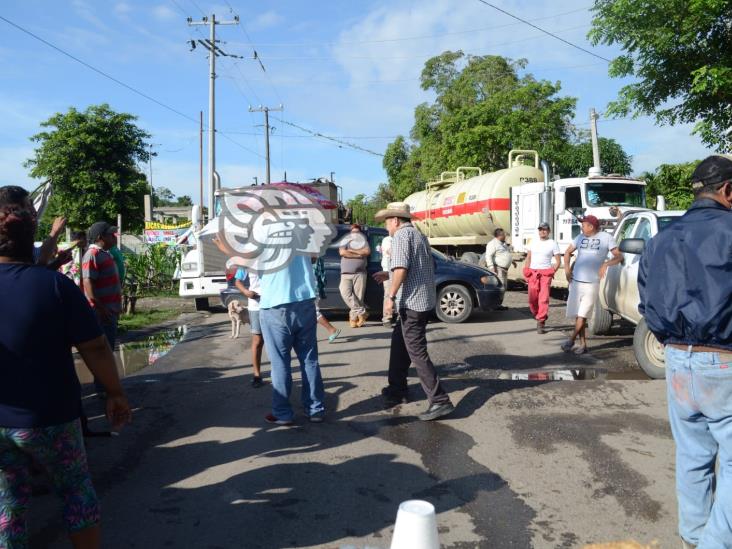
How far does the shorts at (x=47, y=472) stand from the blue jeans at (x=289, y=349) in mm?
2589

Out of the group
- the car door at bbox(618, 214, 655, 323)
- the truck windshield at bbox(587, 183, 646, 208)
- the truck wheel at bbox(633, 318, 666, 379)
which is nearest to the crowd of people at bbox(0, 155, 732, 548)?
the truck wheel at bbox(633, 318, 666, 379)

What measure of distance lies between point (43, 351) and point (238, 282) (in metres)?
3.94

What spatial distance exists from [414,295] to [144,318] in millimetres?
8926

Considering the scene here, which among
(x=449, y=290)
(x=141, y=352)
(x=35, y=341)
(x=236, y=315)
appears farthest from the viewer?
(x=449, y=290)

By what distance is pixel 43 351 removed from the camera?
253 cm

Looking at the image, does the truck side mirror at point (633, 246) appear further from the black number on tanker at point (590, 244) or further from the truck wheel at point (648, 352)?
the black number on tanker at point (590, 244)

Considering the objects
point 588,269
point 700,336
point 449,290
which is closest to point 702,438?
point 700,336

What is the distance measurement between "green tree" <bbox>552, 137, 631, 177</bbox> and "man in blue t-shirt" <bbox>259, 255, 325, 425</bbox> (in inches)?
1003

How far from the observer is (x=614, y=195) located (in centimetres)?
1376

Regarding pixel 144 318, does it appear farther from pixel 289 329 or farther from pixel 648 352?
pixel 648 352

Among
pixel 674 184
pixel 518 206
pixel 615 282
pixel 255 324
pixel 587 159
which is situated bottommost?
pixel 255 324

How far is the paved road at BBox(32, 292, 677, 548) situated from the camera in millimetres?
3414

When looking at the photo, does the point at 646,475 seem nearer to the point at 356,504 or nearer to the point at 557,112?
the point at 356,504

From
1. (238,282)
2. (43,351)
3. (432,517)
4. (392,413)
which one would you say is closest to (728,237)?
(432,517)
